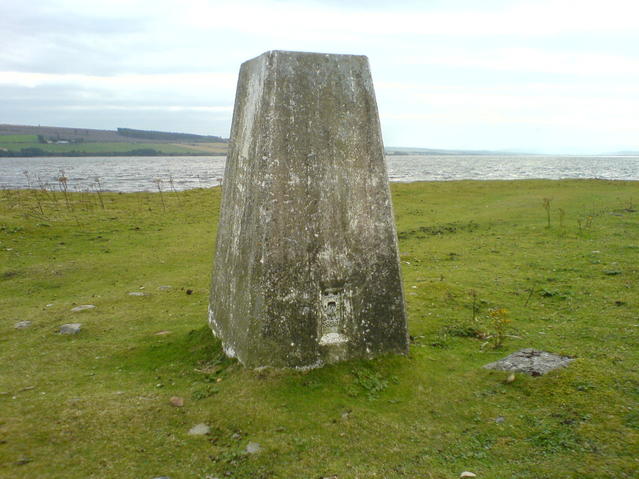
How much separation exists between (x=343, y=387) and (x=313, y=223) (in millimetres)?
2309

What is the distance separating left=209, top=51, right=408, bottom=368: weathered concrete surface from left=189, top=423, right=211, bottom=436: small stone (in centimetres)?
114

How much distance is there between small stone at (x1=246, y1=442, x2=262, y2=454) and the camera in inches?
202

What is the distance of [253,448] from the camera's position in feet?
17.0

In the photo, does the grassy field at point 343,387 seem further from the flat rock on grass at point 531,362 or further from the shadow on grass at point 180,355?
the flat rock on grass at point 531,362

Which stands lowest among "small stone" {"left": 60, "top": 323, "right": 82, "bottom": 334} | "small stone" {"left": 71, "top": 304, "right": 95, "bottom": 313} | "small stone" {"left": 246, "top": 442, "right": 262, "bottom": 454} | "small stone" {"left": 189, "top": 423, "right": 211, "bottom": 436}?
"small stone" {"left": 71, "top": 304, "right": 95, "bottom": 313}

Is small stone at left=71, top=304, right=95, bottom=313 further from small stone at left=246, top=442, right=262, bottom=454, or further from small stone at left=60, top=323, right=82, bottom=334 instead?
small stone at left=246, top=442, right=262, bottom=454

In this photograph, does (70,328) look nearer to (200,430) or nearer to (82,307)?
(82,307)

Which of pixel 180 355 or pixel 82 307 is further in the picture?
pixel 82 307

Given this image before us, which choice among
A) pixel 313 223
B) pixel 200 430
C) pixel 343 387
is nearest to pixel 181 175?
pixel 313 223

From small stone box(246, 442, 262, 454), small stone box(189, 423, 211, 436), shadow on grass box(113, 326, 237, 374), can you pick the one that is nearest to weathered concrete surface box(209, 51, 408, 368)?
shadow on grass box(113, 326, 237, 374)

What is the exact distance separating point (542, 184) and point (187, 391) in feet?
124

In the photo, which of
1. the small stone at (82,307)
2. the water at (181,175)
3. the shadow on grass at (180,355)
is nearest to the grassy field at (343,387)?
the shadow on grass at (180,355)

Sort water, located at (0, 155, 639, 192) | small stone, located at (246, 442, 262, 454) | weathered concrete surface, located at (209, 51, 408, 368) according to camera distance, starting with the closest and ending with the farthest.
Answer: small stone, located at (246, 442, 262, 454) < weathered concrete surface, located at (209, 51, 408, 368) < water, located at (0, 155, 639, 192)

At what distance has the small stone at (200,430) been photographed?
18.0 feet
